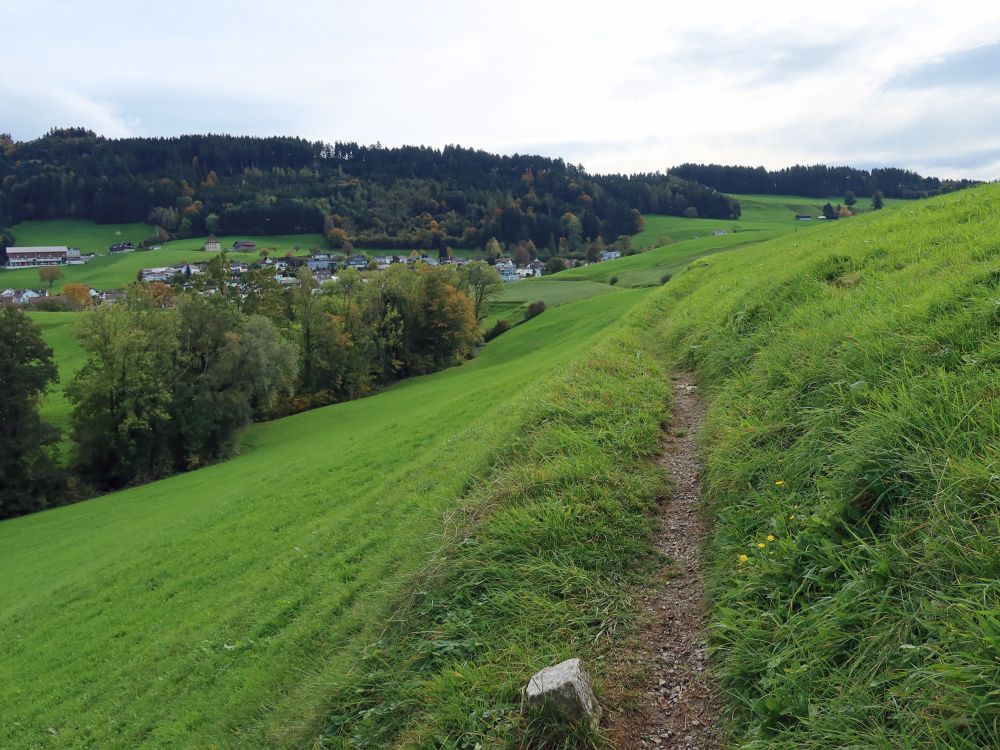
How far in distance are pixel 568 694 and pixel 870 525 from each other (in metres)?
2.94

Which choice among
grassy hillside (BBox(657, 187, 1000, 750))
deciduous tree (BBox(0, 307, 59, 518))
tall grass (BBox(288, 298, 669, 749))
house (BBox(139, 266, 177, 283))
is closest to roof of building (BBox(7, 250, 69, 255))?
house (BBox(139, 266, 177, 283))

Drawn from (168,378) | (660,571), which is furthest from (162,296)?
(660,571)

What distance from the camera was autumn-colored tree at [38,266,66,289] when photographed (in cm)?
13700

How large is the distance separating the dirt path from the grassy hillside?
0.85ft

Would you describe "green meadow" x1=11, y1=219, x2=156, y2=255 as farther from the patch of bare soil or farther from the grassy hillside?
the grassy hillside

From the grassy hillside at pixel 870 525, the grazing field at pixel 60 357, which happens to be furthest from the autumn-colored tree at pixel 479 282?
the grassy hillside at pixel 870 525

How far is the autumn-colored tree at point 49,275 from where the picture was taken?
137m

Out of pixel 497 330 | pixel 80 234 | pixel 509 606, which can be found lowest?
pixel 497 330

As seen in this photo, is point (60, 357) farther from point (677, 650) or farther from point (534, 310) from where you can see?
point (677, 650)

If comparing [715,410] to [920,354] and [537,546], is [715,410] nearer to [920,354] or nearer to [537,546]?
[920,354]

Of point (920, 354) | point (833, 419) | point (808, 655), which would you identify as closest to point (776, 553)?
point (808, 655)

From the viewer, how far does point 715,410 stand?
31.0 ft

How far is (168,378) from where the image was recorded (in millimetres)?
50312

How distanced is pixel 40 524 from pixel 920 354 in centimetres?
4489
